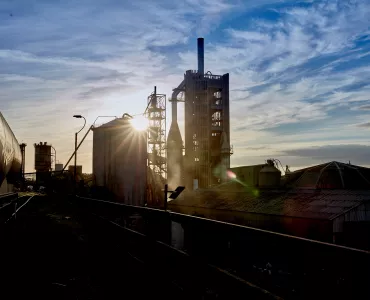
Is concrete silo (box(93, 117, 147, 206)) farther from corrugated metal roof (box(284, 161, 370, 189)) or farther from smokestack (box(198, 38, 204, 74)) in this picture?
smokestack (box(198, 38, 204, 74))

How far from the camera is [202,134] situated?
70.1 meters

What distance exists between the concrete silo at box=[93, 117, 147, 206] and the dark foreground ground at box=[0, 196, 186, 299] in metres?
26.9

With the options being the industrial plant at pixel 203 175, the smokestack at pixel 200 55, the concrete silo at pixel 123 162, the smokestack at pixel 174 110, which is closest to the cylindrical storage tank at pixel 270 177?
the industrial plant at pixel 203 175

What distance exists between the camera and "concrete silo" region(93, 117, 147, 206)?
37469mm

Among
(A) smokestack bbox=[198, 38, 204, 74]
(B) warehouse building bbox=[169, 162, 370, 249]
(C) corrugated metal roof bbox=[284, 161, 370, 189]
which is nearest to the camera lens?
(B) warehouse building bbox=[169, 162, 370, 249]

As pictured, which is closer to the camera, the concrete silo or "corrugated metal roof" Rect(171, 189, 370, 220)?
"corrugated metal roof" Rect(171, 189, 370, 220)

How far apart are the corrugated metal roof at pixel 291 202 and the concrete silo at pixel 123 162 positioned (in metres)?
5.54

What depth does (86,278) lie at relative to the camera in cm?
639

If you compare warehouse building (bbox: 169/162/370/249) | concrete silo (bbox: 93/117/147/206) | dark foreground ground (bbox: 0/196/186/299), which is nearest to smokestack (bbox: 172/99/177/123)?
concrete silo (bbox: 93/117/147/206)

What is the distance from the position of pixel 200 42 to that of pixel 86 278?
71.4 metres

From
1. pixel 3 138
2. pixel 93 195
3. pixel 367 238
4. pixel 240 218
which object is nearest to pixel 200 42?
pixel 93 195

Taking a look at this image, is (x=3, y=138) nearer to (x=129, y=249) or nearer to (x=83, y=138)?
(x=129, y=249)

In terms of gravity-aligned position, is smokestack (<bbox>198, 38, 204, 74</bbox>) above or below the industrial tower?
above

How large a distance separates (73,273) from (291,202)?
72.1ft
